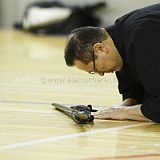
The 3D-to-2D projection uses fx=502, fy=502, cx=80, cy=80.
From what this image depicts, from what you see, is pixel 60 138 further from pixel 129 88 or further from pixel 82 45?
pixel 129 88

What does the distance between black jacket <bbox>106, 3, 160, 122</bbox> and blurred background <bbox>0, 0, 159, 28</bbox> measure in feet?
23.5

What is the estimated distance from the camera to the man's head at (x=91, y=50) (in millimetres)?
3117

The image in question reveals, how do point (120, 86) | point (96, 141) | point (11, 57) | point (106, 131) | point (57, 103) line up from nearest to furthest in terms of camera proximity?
1. point (96, 141)
2. point (106, 131)
3. point (120, 86)
4. point (57, 103)
5. point (11, 57)

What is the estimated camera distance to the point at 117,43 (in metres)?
3.16

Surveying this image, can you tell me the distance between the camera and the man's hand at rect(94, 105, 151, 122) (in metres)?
3.27

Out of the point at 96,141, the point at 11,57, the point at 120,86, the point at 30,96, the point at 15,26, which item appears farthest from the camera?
the point at 15,26

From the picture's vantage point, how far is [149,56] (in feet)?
9.87

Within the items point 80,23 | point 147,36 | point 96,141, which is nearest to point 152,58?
point 147,36

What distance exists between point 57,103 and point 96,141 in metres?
1.07

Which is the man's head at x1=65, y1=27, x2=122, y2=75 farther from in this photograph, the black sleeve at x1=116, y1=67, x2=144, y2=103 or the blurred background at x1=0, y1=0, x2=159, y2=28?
the blurred background at x1=0, y1=0, x2=159, y2=28

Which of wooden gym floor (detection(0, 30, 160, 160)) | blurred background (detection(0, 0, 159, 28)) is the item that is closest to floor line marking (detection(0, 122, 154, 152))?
wooden gym floor (detection(0, 30, 160, 160))

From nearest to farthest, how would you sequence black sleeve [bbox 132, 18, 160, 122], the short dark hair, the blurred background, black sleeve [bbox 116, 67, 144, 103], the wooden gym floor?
the wooden gym floor < black sleeve [bbox 132, 18, 160, 122] < the short dark hair < black sleeve [bbox 116, 67, 144, 103] < the blurred background

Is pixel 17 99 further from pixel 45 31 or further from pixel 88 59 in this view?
pixel 45 31

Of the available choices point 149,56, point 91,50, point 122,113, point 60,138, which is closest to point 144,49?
point 149,56
